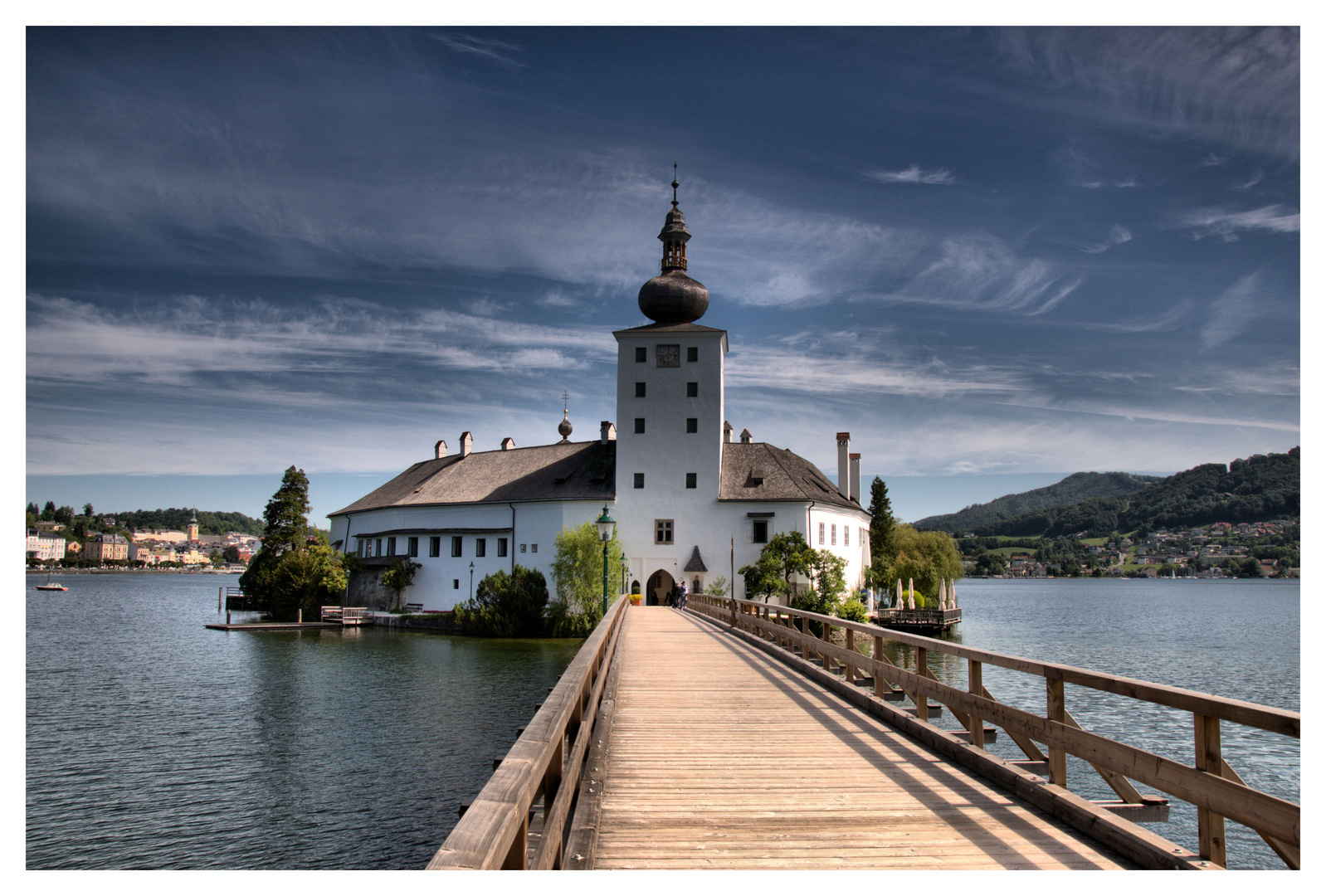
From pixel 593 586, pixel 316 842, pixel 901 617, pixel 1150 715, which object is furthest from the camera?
pixel 901 617

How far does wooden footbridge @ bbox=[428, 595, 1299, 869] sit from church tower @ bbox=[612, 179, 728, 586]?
35.8 metres

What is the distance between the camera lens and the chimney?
55719mm

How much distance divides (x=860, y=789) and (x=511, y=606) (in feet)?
133

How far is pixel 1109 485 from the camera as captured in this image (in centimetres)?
14912

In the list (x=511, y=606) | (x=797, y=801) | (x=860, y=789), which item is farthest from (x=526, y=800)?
(x=511, y=606)

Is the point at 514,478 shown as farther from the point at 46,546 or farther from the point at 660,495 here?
the point at 46,546

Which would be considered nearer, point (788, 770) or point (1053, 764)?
point (1053, 764)

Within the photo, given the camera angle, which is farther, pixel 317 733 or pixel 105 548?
pixel 105 548

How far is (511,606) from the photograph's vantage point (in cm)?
4512

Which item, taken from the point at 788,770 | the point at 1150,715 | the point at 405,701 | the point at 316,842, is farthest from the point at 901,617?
the point at 788,770

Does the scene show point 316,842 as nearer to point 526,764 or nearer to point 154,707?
point 526,764

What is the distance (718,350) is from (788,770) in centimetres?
4105

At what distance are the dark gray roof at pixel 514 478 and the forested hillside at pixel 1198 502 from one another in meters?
31.8

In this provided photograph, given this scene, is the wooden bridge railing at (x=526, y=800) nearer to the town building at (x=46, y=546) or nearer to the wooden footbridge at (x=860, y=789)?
the wooden footbridge at (x=860, y=789)
